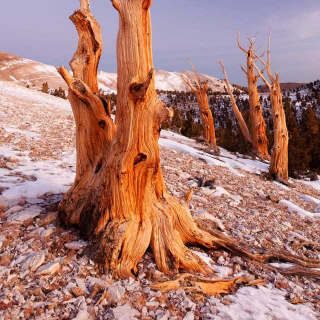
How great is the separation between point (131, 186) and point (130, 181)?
0.19ft

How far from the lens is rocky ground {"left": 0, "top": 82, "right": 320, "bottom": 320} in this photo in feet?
6.68

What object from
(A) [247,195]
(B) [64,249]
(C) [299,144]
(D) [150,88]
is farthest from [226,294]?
(C) [299,144]

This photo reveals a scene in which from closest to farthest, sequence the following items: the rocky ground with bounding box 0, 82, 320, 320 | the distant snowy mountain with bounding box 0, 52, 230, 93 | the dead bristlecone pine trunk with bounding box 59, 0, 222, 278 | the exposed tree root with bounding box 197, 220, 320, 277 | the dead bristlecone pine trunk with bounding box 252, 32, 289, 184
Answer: the rocky ground with bounding box 0, 82, 320, 320 < the dead bristlecone pine trunk with bounding box 59, 0, 222, 278 < the exposed tree root with bounding box 197, 220, 320, 277 < the dead bristlecone pine trunk with bounding box 252, 32, 289, 184 < the distant snowy mountain with bounding box 0, 52, 230, 93

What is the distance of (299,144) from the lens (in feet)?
46.3

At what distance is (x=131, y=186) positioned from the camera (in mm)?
2756

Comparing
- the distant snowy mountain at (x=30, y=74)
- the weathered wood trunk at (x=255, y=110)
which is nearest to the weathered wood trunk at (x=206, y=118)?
the weathered wood trunk at (x=255, y=110)

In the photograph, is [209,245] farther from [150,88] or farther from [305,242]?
[150,88]

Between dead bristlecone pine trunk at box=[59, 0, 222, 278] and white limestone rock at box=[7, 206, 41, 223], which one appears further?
white limestone rock at box=[7, 206, 41, 223]

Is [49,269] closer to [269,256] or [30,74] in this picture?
[269,256]

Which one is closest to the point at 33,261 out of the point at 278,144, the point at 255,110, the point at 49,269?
the point at 49,269

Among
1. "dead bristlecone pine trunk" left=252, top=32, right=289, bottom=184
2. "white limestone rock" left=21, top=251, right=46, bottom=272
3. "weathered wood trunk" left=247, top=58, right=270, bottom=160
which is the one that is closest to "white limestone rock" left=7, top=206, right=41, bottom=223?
"white limestone rock" left=21, top=251, right=46, bottom=272

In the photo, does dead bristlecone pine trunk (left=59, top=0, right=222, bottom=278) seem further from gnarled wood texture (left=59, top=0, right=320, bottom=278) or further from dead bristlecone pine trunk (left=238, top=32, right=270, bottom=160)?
dead bristlecone pine trunk (left=238, top=32, right=270, bottom=160)

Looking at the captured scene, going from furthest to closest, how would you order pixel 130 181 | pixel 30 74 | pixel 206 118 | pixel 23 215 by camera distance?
pixel 30 74, pixel 206 118, pixel 23 215, pixel 130 181

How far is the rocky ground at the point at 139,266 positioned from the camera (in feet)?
6.68
